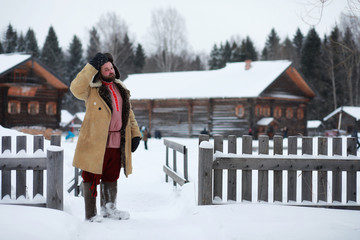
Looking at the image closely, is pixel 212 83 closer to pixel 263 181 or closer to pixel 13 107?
pixel 13 107

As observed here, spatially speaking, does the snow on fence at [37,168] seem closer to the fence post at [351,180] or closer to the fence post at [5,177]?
the fence post at [5,177]

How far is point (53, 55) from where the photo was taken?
160 feet

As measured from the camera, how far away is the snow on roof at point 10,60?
20286 millimetres

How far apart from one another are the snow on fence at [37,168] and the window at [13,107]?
21.1 m

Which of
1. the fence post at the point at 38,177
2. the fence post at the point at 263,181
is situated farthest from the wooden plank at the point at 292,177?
the fence post at the point at 38,177

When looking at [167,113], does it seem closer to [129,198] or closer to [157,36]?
[157,36]

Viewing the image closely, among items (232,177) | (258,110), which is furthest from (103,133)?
(258,110)

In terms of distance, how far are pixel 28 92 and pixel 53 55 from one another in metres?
28.6

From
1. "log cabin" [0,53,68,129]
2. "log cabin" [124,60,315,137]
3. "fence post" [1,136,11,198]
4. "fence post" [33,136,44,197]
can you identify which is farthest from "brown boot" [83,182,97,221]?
"log cabin" [0,53,68,129]

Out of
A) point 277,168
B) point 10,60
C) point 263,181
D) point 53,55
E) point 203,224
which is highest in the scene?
point 53,55

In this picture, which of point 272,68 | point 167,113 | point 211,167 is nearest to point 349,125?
point 272,68

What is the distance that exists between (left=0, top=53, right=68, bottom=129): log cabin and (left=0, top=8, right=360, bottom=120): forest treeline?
1.52 metres

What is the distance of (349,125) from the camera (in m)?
32.0

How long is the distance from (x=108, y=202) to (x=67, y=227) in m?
0.72
